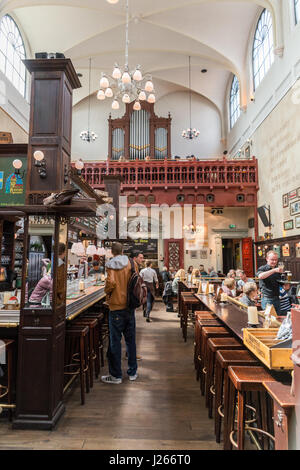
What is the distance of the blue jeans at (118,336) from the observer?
3303 mm

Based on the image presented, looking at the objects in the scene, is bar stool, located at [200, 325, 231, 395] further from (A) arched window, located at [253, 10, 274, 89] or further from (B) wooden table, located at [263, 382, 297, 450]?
(A) arched window, located at [253, 10, 274, 89]

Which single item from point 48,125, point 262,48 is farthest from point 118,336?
point 262,48

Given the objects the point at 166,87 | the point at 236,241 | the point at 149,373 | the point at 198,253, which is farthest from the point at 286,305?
the point at 166,87

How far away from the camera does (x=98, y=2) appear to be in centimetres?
897

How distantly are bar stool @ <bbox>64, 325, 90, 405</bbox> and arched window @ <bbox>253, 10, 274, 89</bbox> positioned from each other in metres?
9.77

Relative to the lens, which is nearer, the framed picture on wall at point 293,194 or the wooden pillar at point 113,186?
the framed picture on wall at point 293,194

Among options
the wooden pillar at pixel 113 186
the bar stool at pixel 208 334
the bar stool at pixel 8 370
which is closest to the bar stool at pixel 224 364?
the bar stool at pixel 208 334

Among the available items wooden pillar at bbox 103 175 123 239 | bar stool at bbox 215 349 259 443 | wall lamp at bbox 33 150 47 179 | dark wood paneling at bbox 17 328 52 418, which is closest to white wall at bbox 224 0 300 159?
wooden pillar at bbox 103 175 123 239

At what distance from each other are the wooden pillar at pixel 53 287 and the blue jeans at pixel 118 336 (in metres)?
0.71

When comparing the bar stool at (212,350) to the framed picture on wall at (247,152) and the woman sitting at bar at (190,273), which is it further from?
the framed picture on wall at (247,152)

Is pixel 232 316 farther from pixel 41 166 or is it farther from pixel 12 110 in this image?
pixel 12 110

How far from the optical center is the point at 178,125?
14352 millimetres

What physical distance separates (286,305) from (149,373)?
2.22 meters

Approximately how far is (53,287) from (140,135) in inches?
476
